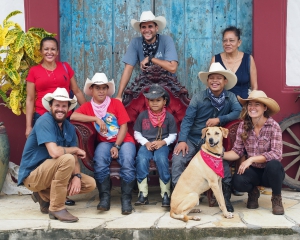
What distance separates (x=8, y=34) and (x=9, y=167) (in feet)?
5.37

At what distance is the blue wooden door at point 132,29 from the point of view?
21.7 feet

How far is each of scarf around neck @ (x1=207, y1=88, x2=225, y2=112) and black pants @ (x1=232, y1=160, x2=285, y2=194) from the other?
785 millimetres

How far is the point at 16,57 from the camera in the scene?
5863 millimetres

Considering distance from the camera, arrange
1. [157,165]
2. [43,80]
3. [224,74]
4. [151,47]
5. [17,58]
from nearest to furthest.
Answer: [157,165]
[224,74]
[43,80]
[17,58]
[151,47]

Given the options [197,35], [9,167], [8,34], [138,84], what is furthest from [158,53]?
[9,167]

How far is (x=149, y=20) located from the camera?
5.84 metres

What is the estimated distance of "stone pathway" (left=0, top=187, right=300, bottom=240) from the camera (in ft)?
14.9

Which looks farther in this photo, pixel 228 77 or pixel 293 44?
pixel 293 44

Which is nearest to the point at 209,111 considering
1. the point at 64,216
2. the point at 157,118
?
the point at 157,118

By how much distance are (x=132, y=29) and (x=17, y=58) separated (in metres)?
1.63

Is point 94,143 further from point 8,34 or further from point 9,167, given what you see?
point 8,34

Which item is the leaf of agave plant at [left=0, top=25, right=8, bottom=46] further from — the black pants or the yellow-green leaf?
the black pants

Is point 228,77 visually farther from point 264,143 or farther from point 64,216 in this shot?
point 64,216

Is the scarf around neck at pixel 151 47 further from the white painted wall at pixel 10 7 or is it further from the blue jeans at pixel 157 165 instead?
the white painted wall at pixel 10 7
